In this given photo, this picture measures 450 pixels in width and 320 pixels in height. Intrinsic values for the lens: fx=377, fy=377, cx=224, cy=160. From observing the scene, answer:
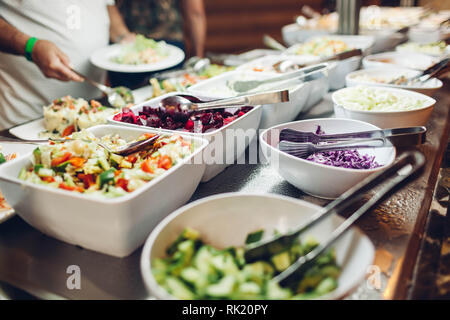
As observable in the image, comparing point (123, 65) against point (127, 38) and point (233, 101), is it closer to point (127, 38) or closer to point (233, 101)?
point (127, 38)

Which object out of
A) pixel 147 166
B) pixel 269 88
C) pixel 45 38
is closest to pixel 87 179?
pixel 147 166

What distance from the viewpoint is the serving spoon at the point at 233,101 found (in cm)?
143

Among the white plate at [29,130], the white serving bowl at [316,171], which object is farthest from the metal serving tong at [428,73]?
the white plate at [29,130]

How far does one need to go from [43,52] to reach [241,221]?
6.17ft

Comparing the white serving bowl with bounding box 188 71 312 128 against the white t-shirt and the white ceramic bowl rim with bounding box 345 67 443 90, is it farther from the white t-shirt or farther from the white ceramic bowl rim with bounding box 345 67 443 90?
the white t-shirt

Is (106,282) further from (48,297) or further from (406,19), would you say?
(406,19)

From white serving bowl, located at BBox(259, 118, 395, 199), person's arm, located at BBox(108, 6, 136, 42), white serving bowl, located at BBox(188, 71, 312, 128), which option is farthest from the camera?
person's arm, located at BBox(108, 6, 136, 42)

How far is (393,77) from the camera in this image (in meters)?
2.27

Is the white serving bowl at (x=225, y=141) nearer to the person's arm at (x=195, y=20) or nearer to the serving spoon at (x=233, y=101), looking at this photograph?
the serving spoon at (x=233, y=101)

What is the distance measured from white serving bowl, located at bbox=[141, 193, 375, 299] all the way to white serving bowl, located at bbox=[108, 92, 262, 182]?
0.96 ft

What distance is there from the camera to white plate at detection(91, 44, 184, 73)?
2.57m

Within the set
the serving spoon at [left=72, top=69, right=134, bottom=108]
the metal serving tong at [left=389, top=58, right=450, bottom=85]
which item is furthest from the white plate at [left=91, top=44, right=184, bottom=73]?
the metal serving tong at [left=389, top=58, right=450, bottom=85]

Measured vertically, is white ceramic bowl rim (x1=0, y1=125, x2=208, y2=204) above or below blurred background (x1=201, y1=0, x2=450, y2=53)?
above
